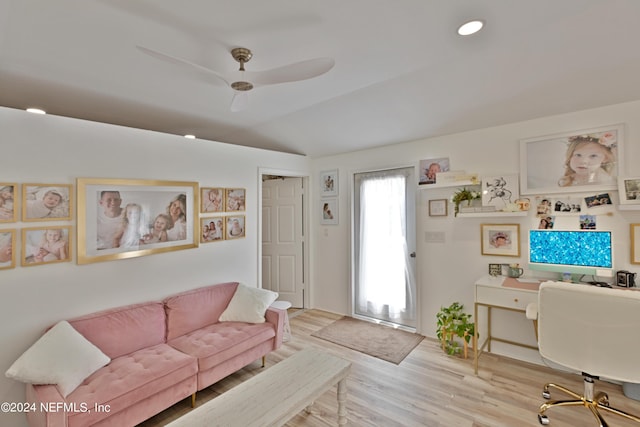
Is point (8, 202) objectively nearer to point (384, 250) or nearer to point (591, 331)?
point (384, 250)

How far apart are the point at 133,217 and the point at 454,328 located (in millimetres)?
3322

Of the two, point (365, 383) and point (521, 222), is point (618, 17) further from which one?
point (365, 383)

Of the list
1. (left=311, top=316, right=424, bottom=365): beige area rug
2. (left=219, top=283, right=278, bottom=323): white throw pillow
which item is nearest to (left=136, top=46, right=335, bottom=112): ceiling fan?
(left=219, top=283, right=278, bottom=323): white throw pillow

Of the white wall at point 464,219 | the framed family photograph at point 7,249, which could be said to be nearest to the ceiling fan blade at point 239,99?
the framed family photograph at point 7,249

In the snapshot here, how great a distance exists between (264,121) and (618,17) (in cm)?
300

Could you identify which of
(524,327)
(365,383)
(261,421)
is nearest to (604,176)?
(524,327)

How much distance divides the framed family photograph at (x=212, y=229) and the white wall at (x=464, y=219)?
1671 mm

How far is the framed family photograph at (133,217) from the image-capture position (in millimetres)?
2355

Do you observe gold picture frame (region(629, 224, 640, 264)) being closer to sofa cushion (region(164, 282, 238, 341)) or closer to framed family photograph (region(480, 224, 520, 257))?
framed family photograph (region(480, 224, 520, 257))

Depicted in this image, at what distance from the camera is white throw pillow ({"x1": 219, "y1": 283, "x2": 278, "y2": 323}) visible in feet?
9.35

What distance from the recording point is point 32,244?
209 centimetres

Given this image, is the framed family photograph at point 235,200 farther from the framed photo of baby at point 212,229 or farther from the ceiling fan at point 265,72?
the ceiling fan at point 265,72

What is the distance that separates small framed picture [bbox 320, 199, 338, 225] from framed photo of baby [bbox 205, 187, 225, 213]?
5.16ft

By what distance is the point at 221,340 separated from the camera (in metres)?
2.49
